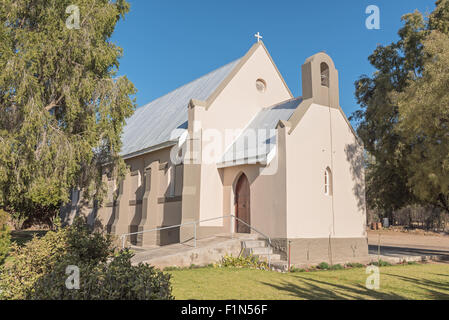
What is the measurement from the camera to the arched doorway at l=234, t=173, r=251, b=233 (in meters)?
17.4

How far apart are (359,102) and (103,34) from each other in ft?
55.8

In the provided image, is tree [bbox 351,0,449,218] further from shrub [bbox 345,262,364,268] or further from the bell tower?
shrub [bbox 345,262,364,268]

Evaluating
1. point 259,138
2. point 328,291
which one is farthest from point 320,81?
point 328,291

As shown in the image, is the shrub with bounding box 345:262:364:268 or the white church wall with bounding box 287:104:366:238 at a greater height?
the white church wall with bounding box 287:104:366:238

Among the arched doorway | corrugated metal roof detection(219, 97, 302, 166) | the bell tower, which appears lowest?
the arched doorway

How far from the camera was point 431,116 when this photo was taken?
648 inches

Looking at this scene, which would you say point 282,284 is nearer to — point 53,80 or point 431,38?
point 53,80

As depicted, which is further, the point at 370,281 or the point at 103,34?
the point at 103,34

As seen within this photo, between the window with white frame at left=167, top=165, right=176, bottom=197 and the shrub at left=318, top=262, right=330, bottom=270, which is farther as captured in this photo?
the window with white frame at left=167, top=165, right=176, bottom=197

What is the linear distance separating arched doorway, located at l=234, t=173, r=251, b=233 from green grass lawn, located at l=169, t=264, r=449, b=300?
482 cm

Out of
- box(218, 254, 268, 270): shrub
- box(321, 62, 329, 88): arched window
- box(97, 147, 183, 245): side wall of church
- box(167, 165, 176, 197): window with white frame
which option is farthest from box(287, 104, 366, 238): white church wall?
box(167, 165, 176, 197): window with white frame

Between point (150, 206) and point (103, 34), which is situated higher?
point (103, 34)

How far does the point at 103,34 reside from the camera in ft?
53.9

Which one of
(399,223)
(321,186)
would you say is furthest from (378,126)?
(399,223)
